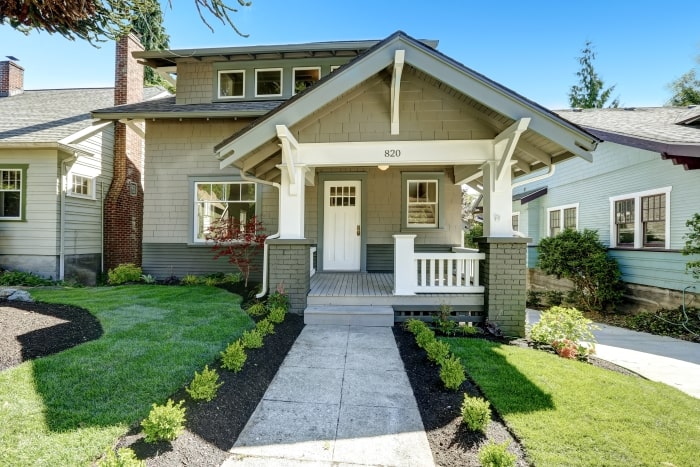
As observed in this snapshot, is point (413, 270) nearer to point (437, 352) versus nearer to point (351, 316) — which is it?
point (351, 316)

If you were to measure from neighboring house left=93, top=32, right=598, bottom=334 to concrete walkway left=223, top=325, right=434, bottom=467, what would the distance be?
1519 millimetres

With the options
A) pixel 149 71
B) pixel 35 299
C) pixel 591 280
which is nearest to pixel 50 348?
pixel 35 299

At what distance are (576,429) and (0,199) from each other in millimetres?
13460

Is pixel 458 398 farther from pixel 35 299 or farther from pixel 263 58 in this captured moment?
pixel 263 58

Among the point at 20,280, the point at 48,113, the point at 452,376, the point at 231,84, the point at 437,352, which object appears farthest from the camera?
the point at 48,113

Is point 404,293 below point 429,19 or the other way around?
below

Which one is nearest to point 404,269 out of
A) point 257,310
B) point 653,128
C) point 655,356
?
point 257,310

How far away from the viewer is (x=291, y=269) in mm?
5789

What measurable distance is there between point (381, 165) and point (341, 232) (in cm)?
282

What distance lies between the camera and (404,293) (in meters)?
5.72

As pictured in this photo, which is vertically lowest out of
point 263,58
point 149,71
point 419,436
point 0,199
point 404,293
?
point 419,436

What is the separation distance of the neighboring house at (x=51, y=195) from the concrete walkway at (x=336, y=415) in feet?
28.8

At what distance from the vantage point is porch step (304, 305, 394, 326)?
5.50 metres

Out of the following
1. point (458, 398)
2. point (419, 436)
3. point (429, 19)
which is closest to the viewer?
point (419, 436)
